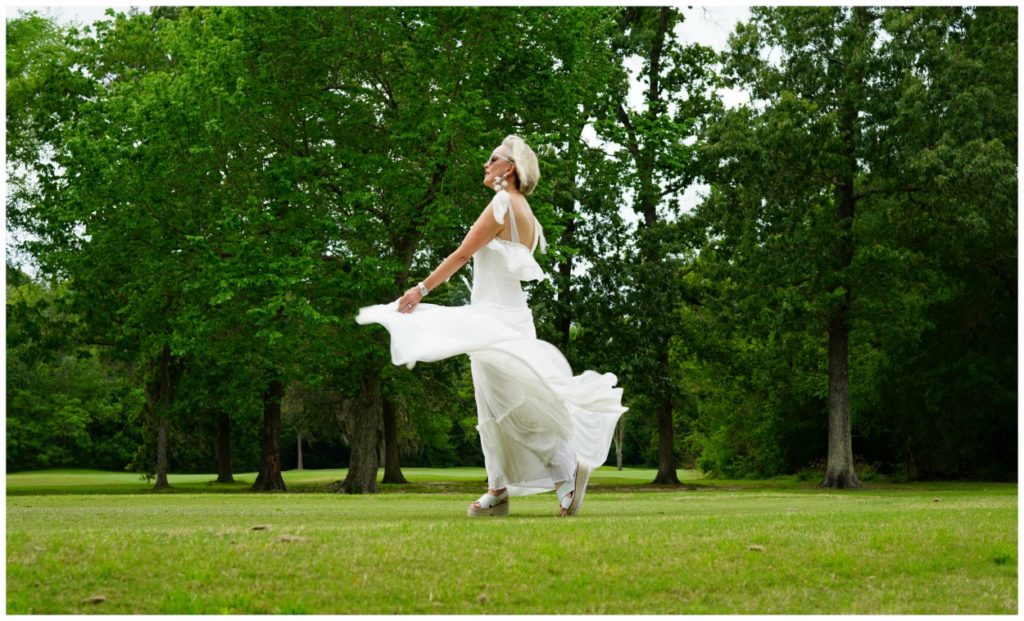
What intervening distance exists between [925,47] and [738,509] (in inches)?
981

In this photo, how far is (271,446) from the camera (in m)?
40.9

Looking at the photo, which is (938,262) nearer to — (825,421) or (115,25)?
(825,421)

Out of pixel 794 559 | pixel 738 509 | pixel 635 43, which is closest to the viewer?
pixel 794 559

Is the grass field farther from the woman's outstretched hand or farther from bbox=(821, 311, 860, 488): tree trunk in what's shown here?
bbox=(821, 311, 860, 488): tree trunk

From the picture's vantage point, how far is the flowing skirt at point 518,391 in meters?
10.2

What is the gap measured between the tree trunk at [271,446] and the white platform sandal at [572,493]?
28300mm

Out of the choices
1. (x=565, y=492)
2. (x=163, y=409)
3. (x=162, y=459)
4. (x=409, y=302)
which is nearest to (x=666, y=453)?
(x=163, y=409)

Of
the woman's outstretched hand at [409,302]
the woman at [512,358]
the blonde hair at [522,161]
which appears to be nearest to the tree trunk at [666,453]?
the woman at [512,358]

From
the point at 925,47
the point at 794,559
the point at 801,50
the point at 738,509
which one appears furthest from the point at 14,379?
the point at 794,559

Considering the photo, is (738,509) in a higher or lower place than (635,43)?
lower

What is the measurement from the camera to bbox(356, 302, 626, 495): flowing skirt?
10.2 meters

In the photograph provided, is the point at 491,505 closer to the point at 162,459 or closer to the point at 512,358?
the point at 512,358

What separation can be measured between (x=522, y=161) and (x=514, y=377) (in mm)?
2105

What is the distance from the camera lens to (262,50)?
29188 mm
